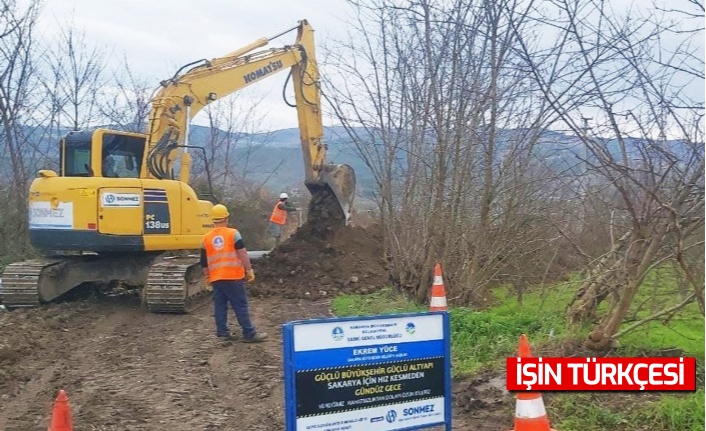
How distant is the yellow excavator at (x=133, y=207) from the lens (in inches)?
452

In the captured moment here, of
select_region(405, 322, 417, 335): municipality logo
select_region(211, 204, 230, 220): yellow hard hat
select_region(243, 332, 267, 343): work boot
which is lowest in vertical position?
select_region(243, 332, 267, 343): work boot

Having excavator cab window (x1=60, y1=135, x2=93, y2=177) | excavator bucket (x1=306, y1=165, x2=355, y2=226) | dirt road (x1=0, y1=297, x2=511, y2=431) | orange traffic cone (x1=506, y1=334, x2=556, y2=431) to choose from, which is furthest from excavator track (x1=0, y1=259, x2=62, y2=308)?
orange traffic cone (x1=506, y1=334, x2=556, y2=431)

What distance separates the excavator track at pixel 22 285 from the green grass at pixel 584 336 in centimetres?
655

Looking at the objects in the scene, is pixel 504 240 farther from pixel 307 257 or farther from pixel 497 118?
pixel 307 257

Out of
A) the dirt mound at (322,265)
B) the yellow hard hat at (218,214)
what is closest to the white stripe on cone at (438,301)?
the yellow hard hat at (218,214)

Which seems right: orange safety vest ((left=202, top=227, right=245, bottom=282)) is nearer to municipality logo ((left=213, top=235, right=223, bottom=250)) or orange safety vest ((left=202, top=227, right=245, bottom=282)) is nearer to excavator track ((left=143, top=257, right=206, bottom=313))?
municipality logo ((left=213, top=235, right=223, bottom=250))

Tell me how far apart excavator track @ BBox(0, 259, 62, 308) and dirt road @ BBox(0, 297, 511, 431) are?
0.68ft

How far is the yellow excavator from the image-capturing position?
37.6ft

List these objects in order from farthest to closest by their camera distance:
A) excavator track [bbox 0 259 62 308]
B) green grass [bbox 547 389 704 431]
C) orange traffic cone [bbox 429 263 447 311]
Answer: excavator track [bbox 0 259 62 308]
orange traffic cone [bbox 429 263 447 311]
green grass [bbox 547 389 704 431]

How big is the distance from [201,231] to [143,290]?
1.40 m

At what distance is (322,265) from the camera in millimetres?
14766

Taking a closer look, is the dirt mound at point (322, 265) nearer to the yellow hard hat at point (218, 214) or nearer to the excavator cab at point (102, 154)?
the excavator cab at point (102, 154)

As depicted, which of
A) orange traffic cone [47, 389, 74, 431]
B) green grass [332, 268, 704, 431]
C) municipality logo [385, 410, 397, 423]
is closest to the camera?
orange traffic cone [47, 389, 74, 431]

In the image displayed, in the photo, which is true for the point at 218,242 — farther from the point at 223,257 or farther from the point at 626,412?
the point at 626,412
